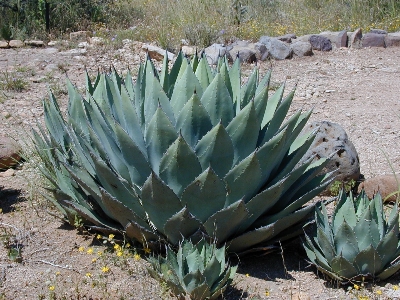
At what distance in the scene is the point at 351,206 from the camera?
→ 310cm

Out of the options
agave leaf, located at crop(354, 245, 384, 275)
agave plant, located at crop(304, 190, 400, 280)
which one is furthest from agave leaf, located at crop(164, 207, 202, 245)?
agave leaf, located at crop(354, 245, 384, 275)

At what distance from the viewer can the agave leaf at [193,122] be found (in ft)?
9.23

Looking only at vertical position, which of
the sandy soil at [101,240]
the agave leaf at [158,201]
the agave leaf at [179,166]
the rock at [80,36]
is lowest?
the sandy soil at [101,240]

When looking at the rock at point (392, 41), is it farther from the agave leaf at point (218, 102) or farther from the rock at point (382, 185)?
the agave leaf at point (218, 102)

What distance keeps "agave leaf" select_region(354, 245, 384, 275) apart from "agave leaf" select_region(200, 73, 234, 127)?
0.97 m

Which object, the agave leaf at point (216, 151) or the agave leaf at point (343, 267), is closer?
the agave leaf at point (216, 151)

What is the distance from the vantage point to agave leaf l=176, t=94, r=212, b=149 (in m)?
2.81

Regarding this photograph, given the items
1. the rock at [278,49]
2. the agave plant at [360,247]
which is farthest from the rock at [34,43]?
the agave plant at [360,247]

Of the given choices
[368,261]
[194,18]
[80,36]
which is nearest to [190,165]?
[368,261]

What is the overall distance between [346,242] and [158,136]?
3.68 ft

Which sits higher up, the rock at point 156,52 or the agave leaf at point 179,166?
the rock at point 156,52

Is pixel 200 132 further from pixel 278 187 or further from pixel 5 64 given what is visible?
pixel 5 64

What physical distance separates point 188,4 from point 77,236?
27.8 ft

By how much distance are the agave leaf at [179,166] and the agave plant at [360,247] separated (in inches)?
29.8
